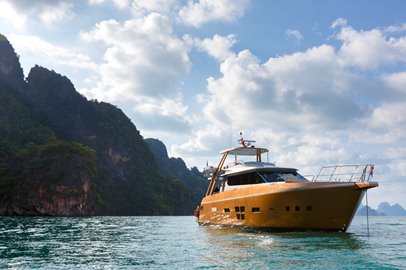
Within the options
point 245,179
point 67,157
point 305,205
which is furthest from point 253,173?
point 67,157

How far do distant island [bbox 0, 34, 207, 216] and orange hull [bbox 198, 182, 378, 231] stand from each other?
72830mm

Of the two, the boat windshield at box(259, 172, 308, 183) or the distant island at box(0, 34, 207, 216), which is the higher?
the distant island at box(0, 34, 207, 216)

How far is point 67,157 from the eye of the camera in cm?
9025

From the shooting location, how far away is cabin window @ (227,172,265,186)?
23.1m

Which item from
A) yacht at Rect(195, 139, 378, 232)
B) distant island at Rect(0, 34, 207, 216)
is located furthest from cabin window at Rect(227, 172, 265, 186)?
distant island at Rect(0, 34, 207, 216)

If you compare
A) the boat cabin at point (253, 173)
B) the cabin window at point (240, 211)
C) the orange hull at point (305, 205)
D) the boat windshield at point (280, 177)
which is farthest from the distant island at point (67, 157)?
the orange hull at point (305, 205)

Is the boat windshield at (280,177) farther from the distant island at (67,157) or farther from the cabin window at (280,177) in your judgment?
the distant island at (67,157)

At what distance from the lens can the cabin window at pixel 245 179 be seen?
2311 centimetres

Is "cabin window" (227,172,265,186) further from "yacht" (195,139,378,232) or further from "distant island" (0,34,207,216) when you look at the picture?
"distant island" (0,34,207,216)

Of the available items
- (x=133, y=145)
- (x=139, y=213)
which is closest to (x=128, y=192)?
(x=139, y=213)

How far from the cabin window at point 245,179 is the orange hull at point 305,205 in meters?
1.16

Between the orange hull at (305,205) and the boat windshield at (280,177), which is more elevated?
the boat windshield at (280,177)

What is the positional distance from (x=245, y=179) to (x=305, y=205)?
5563 mm

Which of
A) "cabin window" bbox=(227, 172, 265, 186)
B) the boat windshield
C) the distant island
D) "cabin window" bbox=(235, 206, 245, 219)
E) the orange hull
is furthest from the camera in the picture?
the distant island
